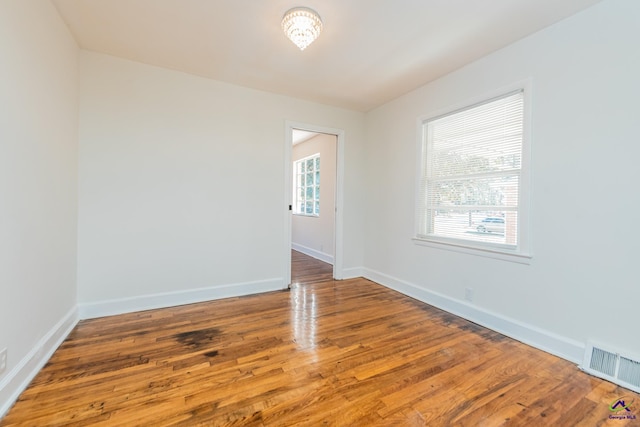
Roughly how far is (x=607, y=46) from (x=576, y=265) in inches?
61.0

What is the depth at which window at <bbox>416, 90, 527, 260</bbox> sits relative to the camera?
7.98 feet

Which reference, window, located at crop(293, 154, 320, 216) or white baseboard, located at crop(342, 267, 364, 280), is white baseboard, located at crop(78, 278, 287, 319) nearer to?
white baseboard, located at crop(342, 267, 364, 280)

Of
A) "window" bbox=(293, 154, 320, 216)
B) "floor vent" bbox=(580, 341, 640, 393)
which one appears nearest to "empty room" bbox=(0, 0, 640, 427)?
"floor vent" bbox=(580, 341, 640, 393)

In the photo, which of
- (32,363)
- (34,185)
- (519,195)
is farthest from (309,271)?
(34,185)

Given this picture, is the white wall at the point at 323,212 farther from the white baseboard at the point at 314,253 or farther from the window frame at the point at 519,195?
the window frame at the point at 519,195

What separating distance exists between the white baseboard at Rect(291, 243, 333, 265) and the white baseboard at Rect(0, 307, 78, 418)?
381cm

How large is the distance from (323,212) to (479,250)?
3.38 m

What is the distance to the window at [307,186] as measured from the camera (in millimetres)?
6070

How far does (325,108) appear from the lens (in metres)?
3.92

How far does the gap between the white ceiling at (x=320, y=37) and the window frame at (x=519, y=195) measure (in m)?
0.41

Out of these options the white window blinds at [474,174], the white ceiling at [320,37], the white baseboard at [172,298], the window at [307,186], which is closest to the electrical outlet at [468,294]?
the white window blinds at [474,174]

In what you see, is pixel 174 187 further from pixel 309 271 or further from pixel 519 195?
pixel 519 195

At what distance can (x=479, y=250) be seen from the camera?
2678 mm

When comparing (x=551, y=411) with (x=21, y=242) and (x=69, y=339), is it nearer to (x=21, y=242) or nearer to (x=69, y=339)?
(x=21, y=242)
